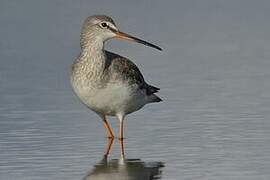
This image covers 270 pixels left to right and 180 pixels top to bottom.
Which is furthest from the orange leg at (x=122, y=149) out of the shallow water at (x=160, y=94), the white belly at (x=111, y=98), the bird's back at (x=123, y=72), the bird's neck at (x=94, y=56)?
the bird's neck at (x=94, y=56)

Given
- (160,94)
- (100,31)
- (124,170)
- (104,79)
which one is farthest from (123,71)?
(124,170)

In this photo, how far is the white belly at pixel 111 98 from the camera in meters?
11.6

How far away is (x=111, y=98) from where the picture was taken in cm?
1167

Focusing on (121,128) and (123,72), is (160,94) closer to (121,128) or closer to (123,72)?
(123,72)

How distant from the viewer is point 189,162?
10.0 metres

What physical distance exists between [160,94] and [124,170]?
3769 millimetres

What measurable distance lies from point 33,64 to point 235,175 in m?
7.11

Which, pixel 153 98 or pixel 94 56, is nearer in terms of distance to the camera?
pixel 94 56

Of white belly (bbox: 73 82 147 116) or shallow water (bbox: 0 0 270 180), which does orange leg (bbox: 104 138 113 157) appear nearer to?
shallow water (bbox: 0 0 270 180)

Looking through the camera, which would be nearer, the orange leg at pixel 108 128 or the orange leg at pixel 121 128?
the orange leg at pixel 121 128

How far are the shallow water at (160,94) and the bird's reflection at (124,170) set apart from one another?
2 cm

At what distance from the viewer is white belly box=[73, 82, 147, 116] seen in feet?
38.0

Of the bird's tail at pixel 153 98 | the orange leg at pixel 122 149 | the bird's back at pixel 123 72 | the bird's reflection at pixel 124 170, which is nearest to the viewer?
the bird's reflection at pixel 124 170

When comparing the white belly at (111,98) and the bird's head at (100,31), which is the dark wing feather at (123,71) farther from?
the bird's head at (100,31)
